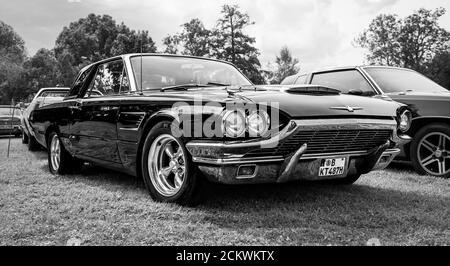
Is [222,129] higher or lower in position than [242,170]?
higher

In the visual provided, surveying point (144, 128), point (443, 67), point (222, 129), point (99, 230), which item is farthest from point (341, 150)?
point (443, 67)

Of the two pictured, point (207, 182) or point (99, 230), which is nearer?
point (99, 230)

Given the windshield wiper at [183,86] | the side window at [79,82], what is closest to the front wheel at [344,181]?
the windshield wiper at [183,86]

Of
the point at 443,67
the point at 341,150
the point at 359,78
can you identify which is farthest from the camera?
the point at 443,67

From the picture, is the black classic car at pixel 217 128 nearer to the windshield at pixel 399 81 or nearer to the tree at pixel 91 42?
the windshield at pixel 399 81

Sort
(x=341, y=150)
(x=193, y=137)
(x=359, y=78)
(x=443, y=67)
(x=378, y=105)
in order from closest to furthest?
(x=193, y=137)
(x=341, y=150)
(x=378, y=105)
(x=359, y=78)
(x=443, y=67)

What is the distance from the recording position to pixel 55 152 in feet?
20.5

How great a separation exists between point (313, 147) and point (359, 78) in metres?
3.43

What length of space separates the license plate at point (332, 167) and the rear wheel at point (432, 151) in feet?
8.17

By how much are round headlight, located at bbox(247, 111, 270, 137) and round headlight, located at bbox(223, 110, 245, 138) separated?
0.18 ft

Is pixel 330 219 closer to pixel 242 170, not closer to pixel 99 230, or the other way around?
pixel 242 170

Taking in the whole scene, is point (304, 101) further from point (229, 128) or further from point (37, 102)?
point (37, 102)

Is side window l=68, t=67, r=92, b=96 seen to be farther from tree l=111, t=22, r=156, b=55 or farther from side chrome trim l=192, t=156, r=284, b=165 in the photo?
tree l=111, t=22, r=156, b=55

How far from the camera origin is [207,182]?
361cm
